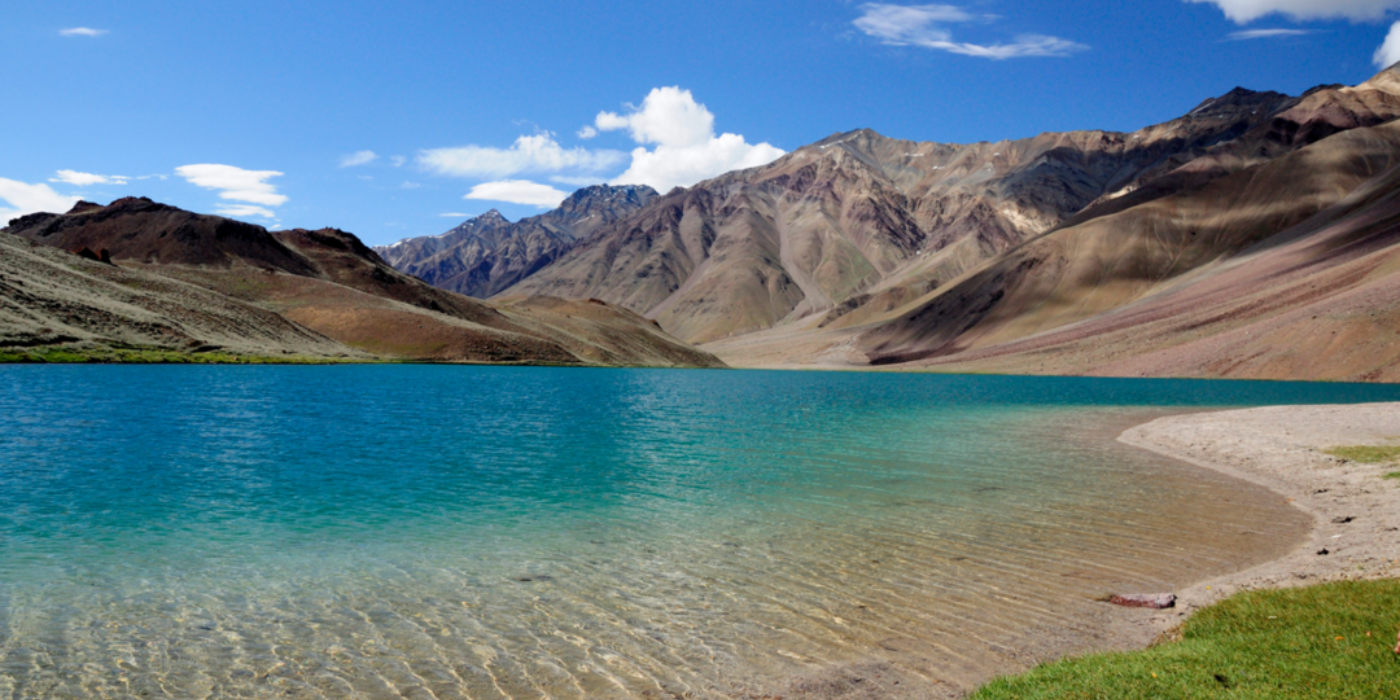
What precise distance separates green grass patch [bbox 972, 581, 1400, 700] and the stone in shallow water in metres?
1.55

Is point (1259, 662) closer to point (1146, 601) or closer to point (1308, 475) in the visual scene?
point (1146, 601)

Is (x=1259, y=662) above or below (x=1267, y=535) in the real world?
above

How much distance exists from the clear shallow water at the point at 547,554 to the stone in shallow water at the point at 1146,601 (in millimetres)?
623

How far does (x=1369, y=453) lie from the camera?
29.6m

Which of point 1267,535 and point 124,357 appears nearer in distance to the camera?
point 1267,535

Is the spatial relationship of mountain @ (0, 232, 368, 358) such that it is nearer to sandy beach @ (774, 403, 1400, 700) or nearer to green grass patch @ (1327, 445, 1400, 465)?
sandy beach @ (774, 403, 1400, 700)

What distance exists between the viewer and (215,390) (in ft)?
211

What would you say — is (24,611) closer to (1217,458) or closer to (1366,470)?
(1366,470)

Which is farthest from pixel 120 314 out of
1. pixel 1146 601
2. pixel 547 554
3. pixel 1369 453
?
pixel 1369 453

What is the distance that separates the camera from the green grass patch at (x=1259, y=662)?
8641mm

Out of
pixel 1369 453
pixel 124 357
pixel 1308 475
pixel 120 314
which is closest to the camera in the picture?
pixel 1308 475

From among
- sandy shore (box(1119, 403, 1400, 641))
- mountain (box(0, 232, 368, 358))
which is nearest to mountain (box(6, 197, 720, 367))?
mountain (box(0, 232, 368, 358))

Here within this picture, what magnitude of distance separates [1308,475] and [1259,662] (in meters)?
23.5

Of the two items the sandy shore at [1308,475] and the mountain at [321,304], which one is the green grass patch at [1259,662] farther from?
the mountain at [321,304]
